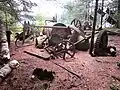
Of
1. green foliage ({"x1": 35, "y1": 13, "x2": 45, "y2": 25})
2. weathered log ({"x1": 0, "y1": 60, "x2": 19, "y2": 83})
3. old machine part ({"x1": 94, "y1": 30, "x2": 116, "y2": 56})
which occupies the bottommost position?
weathered log ({"x1": 0, "y1": 60, "x2": 19, "y2": 83})

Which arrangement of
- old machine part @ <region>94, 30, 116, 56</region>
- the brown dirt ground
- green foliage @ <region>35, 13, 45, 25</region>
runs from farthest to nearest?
green foliage @ <region>35, 13, 45, 25</region>
old machine part @ <region>94, 30, 116, 56</region>
the brown dirt ground

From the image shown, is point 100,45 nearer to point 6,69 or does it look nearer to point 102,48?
point 102,48

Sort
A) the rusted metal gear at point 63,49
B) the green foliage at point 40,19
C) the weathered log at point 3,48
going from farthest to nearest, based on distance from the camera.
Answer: the green foliage at point 40,19, the rusted metal gear at point 63,49, the weathered log at point 3,48

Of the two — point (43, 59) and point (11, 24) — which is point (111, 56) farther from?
point (11, 24)

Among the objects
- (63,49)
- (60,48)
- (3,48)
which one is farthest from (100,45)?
(3,48)

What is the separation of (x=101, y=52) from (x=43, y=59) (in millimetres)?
2905

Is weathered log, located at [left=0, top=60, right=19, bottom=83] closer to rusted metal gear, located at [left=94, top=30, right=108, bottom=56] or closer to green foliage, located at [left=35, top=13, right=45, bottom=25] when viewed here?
rusted metal gear, located at [left=94, top=30, right=108, bottom=56]

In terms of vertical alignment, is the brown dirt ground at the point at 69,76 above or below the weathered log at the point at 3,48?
below

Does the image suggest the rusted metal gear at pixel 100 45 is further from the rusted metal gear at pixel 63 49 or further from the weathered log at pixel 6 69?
the weathered log at pixel 6 69

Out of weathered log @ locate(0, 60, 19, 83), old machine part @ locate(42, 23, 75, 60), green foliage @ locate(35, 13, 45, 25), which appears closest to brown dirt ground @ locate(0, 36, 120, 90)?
weathered log @ locate(0, 60, 19, 83)

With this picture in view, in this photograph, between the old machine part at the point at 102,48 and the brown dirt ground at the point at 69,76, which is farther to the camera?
the old machine part at the point at 102,48

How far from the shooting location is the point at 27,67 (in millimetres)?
5645

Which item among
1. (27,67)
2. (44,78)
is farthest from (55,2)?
(44,78)

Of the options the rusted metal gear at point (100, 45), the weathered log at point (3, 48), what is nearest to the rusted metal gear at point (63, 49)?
the rusted metal gear at point (100, 45)
